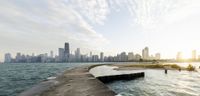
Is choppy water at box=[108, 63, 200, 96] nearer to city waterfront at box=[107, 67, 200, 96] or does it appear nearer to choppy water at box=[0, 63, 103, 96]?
city waterfront at box=[107, 67, 200, 96]

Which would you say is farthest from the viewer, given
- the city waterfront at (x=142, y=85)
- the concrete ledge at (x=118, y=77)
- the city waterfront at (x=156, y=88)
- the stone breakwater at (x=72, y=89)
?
the concrete ledge at (x=118, y=77)

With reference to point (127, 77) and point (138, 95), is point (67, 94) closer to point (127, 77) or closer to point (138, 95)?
point (138, 95)

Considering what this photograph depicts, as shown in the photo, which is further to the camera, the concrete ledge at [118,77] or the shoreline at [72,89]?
the concrete ledge at [118,77]

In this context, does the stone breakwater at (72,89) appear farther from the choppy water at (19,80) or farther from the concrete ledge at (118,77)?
the concrete ledge at (118,77)

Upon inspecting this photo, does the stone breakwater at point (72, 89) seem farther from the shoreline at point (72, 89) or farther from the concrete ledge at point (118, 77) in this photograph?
the concrete ledge at point (118, 77)

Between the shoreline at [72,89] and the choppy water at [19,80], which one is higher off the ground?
the shoreline at [72,89]

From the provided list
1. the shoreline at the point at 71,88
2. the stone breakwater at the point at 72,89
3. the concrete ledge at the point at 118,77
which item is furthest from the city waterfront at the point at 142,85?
the stone breakwater at the point at 72,89

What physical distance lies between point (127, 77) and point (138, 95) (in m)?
21.3

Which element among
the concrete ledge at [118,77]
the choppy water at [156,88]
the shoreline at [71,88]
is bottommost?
the choppy water at [156,88]

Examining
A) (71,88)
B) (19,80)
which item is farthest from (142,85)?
(19,80)

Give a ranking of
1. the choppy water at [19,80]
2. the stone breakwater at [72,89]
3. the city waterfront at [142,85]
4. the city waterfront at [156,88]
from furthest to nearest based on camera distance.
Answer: the choppy water at [19,80]
the city waterfront at [142,85]
the city waterfront at [156,88]
the stone breakwater at [72,89]

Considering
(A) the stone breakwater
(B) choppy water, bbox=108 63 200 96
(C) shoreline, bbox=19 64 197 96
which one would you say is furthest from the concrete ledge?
(A) the stone breakwater

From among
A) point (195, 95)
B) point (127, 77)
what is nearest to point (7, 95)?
point (195, 95)

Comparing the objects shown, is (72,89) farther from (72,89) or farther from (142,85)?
(142,85)
